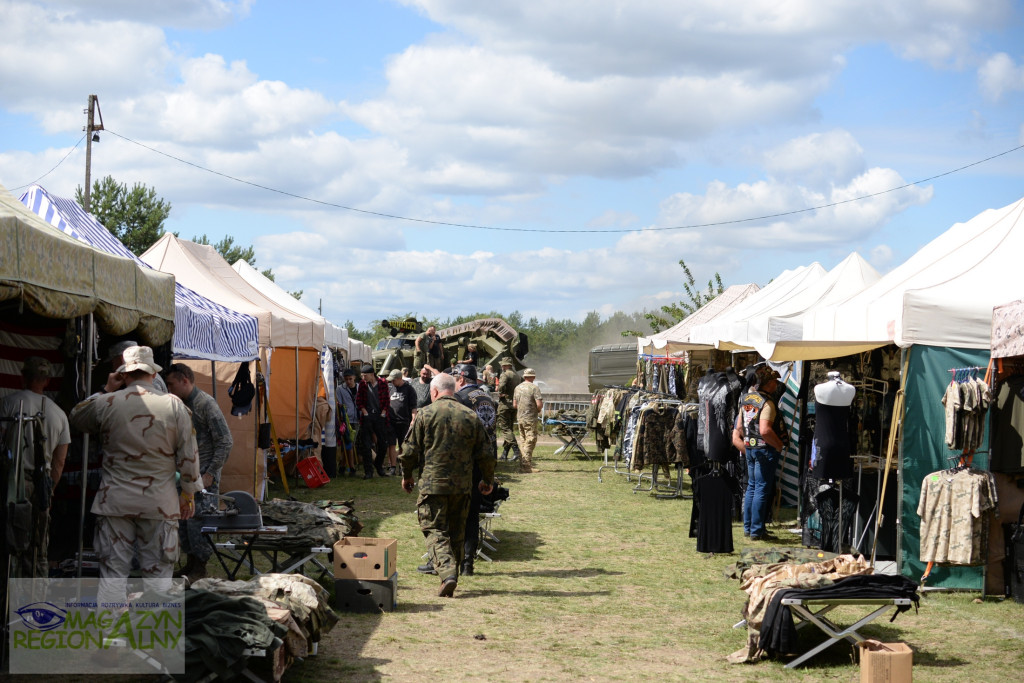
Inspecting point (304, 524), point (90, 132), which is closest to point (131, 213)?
point (90, 132)

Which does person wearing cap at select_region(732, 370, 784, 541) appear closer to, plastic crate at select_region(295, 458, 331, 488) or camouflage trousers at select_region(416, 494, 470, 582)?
camouflage trousers at select_region(416, 494, 470, 582)

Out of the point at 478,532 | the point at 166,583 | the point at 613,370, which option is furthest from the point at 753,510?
the point at 613,370

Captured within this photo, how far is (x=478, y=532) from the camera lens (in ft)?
31.7

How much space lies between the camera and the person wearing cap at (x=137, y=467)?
19.9ft

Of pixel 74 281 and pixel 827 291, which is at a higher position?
pixel 827 291

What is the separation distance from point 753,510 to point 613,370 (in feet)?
89.4

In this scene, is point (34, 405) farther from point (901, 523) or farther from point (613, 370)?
point (613, 370)

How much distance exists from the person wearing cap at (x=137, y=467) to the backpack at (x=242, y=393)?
5.65 meters

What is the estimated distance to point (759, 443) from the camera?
35.9ft

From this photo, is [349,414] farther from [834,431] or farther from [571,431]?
[834,431]

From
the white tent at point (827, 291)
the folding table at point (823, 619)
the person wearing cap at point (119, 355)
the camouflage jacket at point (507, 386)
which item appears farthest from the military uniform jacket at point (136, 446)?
the camouflage jacket at point (507, 386)

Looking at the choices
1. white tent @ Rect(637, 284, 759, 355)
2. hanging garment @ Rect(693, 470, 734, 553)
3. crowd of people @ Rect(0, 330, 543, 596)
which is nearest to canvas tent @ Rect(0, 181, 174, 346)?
crowd of people @ Rect(0, 330, 543, 596)

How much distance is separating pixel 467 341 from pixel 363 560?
23218 mm

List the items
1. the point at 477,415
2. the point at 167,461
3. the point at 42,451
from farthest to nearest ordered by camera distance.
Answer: the point at 477,415 < the point at 167,461 < the point at 42,451
